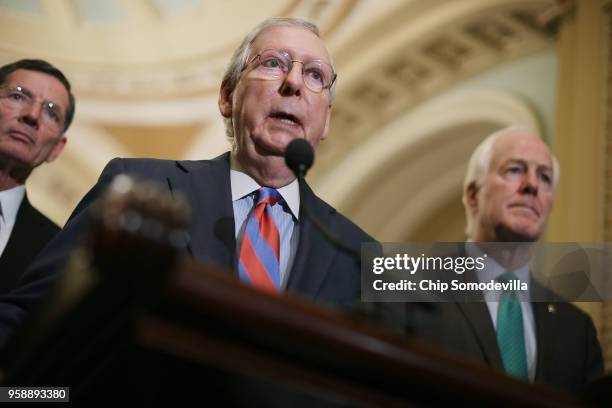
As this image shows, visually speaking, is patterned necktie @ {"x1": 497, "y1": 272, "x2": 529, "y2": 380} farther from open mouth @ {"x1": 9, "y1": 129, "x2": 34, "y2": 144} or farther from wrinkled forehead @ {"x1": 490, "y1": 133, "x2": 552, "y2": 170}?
open mouth @ {"x1": 9, "y1": 129, "x2": 34, "y2": 144}

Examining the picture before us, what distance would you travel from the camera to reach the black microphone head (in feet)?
5.97

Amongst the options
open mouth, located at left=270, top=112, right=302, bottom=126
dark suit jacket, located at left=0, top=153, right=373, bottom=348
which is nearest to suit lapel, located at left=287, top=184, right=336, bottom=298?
dark suit jacket, located at left=0, top=153, right=373, bottom=348

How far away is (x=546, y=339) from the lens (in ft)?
8.23

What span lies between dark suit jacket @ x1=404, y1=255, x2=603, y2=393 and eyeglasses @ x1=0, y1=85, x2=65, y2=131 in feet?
5.01

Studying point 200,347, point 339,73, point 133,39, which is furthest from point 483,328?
point 133,39

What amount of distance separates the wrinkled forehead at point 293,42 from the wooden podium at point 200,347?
47.3 inches

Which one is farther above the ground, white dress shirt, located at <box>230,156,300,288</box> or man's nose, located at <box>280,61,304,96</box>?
man's nose, located at <box>280,61,304,96</box>

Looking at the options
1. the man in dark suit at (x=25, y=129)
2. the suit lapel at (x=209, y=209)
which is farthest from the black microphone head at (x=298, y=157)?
the man in dark suit at (x=25, y=129)

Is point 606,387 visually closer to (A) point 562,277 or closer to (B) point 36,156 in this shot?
(A) point 562,277

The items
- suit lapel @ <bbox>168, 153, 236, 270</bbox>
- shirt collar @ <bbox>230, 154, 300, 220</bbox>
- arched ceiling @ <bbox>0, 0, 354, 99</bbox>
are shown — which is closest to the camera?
suit lapel @ <bbox>168, 153, 236, 270</bbox>

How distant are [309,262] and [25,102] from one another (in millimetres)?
1509

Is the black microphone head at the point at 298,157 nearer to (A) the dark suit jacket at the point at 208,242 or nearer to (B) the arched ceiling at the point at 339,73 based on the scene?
(A) the dark suit jacket at the point at 208,242

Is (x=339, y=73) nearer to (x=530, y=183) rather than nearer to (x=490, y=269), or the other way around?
(x=530, y=183)

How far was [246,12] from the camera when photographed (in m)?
8.93
